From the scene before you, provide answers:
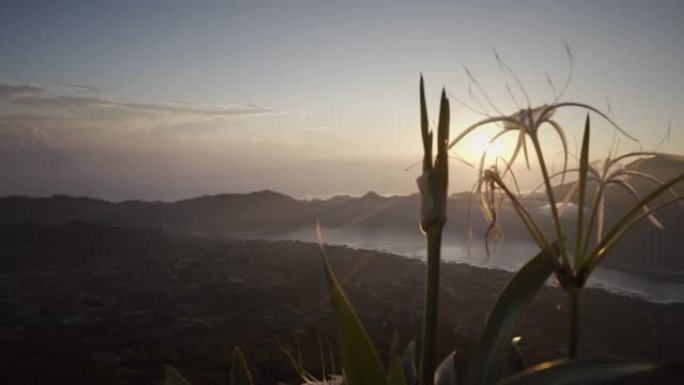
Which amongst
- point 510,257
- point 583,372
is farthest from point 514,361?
point 510,257

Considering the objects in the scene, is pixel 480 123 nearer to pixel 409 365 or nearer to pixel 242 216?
pixel 409 365

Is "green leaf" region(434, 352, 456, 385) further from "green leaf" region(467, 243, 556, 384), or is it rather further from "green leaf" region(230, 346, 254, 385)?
"green leaf" region(230, 346, 254, 385)

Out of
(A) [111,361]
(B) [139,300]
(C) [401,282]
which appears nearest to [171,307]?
(B) [139,300]

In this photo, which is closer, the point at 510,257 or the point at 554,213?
the point at 554,213

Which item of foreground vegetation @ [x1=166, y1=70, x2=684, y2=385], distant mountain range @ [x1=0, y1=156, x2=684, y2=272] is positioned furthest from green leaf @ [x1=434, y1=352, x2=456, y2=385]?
distant mountain range @ [x1=0, y1=156, x2=684, y2=272]

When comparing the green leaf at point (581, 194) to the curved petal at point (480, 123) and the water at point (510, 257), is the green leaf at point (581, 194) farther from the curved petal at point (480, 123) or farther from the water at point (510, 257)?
the water at point (510, 257)
